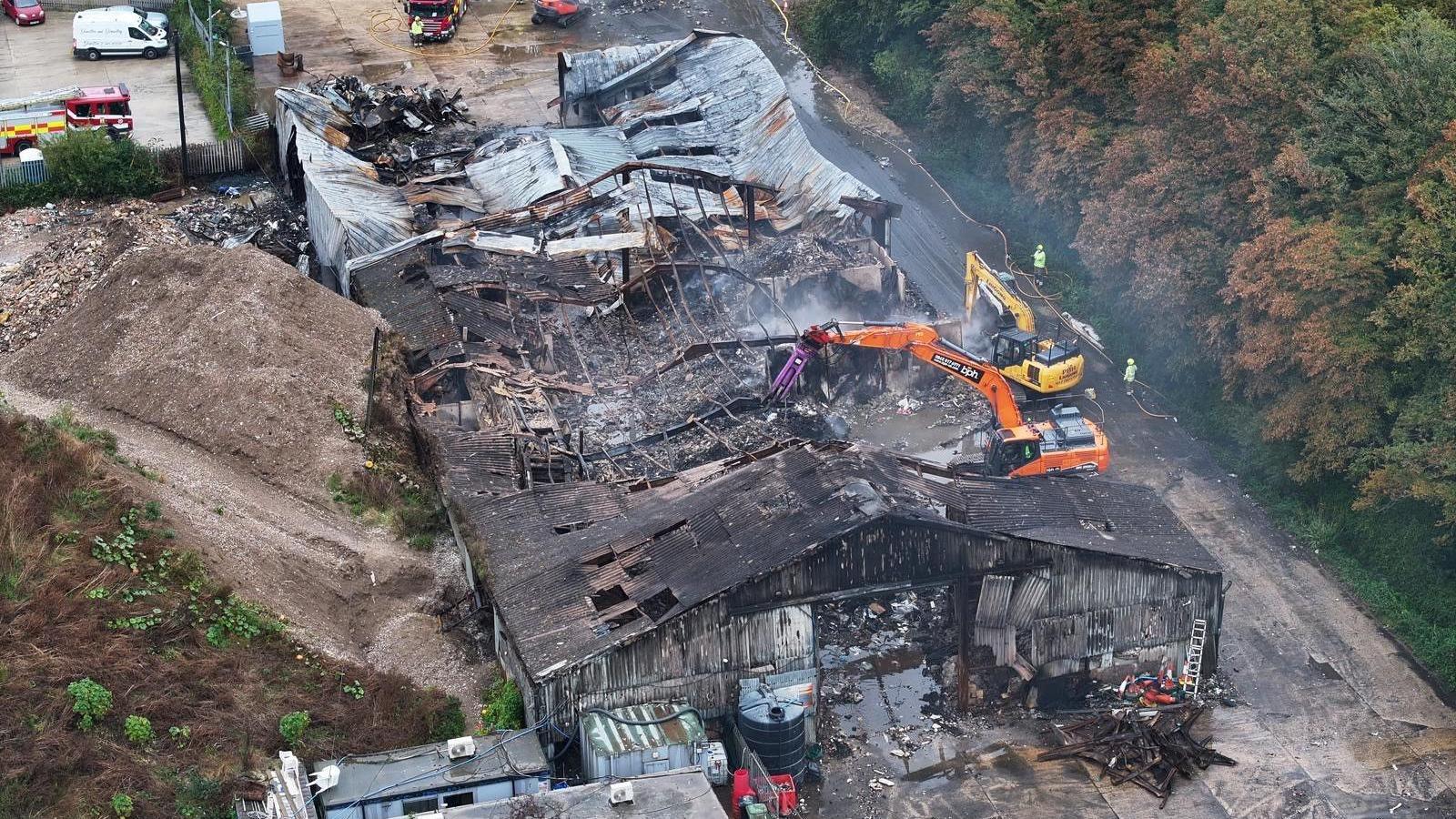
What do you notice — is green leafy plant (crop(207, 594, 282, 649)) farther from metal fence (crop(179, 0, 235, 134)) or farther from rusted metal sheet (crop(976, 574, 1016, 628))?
metal fence (crop(179, 0, 235, 134))

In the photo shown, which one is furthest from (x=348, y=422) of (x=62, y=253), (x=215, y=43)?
(x=215, y=43)

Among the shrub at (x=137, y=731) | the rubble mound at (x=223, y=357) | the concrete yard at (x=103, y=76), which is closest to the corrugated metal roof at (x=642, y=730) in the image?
the shrub at (x=137, y=731)

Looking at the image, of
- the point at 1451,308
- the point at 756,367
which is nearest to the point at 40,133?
the point at 756,367

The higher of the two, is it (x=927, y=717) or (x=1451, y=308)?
(x=1451, y=308)

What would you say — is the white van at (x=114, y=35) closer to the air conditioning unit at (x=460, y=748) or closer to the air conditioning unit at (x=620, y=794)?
the air conditioning unit at (x=460, y=748)

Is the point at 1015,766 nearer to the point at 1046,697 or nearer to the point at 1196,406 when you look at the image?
the point at 1046,697

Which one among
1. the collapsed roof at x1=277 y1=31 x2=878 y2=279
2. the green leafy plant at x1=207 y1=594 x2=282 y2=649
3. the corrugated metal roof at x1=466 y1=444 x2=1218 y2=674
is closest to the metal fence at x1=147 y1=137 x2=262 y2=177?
the collapsed roof at x1=277 y1=31 x2=878 y2=279
